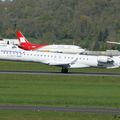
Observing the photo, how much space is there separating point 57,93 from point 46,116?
13.8m

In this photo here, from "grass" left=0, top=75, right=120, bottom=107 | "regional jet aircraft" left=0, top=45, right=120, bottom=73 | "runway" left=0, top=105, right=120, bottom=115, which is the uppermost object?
"regional jet aircraft" left=0, top=45, right=120, bottom=73

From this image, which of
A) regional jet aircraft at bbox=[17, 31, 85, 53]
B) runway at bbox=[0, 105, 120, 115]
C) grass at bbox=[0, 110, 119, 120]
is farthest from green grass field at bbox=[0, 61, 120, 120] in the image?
regional jet aircraft at bbox=[17, 31, 85, 53]

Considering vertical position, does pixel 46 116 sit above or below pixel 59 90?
above

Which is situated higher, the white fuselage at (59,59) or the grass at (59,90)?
the white fuselage at (59,59)

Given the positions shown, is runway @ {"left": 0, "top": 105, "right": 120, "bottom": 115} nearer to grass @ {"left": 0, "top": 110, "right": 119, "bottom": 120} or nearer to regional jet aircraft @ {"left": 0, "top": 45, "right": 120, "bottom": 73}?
A: grass @ {"left": 0, "top": 110, "right": 119, "bottom": 120}

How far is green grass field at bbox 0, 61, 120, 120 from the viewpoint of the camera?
2948 centimetres

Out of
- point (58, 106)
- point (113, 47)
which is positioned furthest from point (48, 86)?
point (113, 47)

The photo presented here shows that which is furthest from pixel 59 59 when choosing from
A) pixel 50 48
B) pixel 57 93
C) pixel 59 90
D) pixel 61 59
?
pixel 50 48

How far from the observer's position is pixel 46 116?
95.6ft

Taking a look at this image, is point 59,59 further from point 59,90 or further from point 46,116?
point 46,116

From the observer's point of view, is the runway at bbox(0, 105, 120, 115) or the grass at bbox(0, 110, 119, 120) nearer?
the grass at bbox(0, 110, 119, 120)

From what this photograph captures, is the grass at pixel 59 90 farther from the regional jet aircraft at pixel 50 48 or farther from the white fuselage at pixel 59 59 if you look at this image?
the regional jet aircraft at pixel 50 48

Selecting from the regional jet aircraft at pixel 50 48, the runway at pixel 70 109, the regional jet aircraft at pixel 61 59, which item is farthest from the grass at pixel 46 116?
the regional jet aircraft at pixel 50 48

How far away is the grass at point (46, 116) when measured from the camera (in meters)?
28.5
